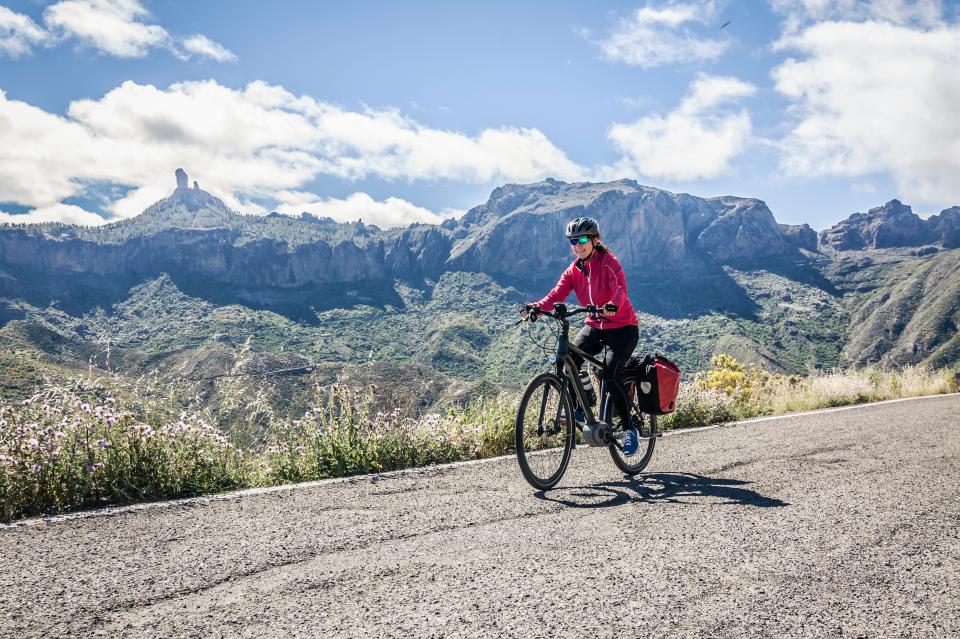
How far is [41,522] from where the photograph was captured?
4078 millimetres

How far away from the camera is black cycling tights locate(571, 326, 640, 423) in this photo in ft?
18.3

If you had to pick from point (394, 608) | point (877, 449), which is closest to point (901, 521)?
point (877, 449)

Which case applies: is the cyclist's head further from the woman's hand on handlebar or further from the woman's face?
the woman's hand on handlebar

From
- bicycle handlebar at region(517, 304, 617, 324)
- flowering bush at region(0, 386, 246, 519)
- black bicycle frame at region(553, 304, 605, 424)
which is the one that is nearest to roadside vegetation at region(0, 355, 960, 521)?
flowering bush at region(0, 386, 246, 519)

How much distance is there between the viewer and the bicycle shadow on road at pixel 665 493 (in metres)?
4.58

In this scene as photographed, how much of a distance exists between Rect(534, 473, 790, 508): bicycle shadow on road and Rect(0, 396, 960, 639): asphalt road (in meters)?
0.03

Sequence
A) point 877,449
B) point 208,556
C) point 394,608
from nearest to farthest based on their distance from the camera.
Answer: point 394,608, point 208,556, point 877,449

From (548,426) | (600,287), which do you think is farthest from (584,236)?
(548,426)

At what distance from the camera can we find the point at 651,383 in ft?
19.3

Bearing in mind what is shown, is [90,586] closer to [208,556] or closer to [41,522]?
[208,556]

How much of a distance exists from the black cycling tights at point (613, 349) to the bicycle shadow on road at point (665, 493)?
728 mm

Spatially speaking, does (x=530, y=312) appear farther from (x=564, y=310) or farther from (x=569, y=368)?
(x=569, y=368)

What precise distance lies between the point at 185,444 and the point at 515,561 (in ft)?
11.5

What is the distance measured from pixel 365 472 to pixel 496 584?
306 centimetres
